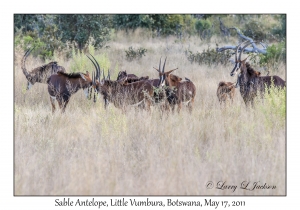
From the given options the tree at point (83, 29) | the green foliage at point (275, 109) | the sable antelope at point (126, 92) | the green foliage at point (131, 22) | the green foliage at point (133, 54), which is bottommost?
the green foliage at point (275, 109)

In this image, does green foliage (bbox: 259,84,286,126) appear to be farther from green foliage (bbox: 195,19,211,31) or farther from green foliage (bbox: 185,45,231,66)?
green foliage (bbox: 195,19,211,31)

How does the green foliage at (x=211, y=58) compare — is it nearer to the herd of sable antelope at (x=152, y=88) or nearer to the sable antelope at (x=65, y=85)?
the herd of sable antelope at (x=152, y=88)

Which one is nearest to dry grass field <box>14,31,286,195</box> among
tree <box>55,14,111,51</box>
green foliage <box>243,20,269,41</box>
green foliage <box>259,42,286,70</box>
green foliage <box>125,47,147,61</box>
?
green foliage <box>259,42,286,70</box>

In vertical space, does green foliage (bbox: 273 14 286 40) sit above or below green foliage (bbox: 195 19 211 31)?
below

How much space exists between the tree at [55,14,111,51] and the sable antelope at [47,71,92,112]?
876cm

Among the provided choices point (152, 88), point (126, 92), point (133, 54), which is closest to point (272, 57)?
point (133, 54)

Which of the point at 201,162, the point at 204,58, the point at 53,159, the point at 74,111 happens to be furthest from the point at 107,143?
the point at 204,58

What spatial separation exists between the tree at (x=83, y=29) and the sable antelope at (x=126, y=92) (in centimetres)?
961

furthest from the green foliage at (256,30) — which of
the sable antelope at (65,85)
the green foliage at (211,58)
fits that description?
the sable antelope at (65,85)

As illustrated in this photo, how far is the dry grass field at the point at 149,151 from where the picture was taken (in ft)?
18.6

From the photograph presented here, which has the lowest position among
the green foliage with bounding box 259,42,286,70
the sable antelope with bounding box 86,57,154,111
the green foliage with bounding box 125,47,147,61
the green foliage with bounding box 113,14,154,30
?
the sable antelope with bounding box 86,57,154,111

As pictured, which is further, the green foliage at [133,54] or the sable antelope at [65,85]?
the green foliage at [133,54]

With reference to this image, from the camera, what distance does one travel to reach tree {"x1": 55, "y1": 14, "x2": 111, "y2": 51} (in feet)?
61.6
